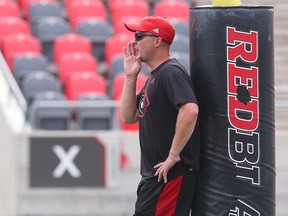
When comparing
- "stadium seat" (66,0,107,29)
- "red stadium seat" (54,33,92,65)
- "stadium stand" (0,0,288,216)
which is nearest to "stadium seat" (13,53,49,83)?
"red stadium seat" (54,33,92,65)

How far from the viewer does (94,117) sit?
36.6 feet

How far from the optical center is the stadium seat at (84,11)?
13.8 m

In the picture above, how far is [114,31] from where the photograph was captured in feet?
45.1

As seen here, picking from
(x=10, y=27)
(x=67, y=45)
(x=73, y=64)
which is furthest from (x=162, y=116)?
(x=10, y=27)

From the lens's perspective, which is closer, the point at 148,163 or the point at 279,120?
the point at 148,163

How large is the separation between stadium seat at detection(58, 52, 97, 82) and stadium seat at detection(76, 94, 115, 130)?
1.09 metres

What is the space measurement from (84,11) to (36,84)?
8.11ft

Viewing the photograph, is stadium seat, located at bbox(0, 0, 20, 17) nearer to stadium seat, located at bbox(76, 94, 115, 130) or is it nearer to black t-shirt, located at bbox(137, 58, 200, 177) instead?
stadium seat, located at bbox(76, 94, 115, 130)

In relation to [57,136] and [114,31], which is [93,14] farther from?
[57,136]

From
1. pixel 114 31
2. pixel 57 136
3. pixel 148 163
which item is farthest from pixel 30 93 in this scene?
pixel 148 163

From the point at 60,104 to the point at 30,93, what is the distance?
4.43 feet

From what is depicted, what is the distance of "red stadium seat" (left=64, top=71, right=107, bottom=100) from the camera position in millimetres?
11789

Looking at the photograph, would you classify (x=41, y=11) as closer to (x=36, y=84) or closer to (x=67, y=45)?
(x=67, y=45)

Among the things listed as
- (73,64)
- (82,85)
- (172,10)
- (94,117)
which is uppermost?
(172,10)
